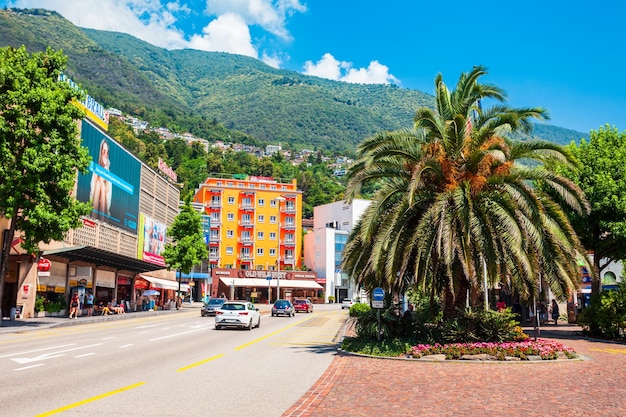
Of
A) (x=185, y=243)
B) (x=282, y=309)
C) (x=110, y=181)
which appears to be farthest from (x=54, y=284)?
(x=185, y=243)

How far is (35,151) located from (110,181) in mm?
25422

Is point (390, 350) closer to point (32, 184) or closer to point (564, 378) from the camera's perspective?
point (564, 378)

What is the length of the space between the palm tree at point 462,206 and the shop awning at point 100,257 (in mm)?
22395

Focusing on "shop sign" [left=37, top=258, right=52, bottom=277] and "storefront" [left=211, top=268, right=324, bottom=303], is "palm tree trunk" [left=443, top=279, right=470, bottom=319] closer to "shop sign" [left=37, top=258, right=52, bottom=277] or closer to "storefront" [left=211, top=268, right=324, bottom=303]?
"shop sign" [left=37, top=258, right=52, bottom=277]

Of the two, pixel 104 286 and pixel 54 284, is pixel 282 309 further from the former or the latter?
pixel 54 284

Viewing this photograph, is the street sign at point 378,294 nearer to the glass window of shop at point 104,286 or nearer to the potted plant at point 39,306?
the potted plant at point 39,306

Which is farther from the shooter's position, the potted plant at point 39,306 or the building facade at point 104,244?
the potted plant at point 39,306

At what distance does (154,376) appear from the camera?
12922 millimetres

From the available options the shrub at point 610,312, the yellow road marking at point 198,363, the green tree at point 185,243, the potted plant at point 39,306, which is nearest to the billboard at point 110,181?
the green tree at point 185,243

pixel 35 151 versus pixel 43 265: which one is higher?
pixel 35 151

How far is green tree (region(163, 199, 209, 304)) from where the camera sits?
63.1 metres

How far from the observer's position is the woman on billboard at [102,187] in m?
49.0

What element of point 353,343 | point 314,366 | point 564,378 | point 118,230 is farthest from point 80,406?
point 118,230

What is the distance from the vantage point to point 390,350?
17391 mm
